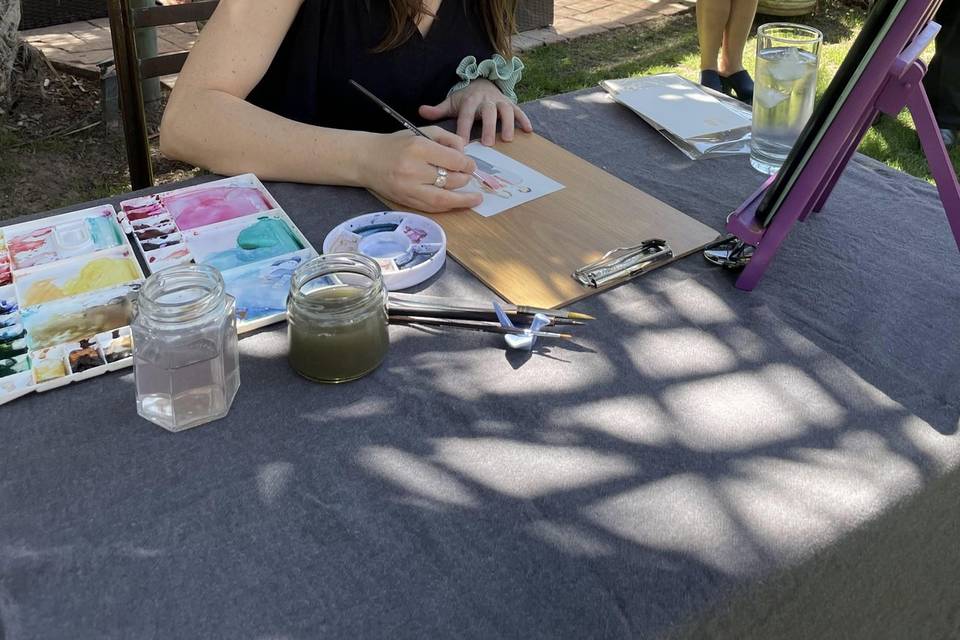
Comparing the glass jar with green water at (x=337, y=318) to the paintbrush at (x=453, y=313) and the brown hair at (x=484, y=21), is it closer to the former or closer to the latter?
the paintbrush at (x=453, y=313)

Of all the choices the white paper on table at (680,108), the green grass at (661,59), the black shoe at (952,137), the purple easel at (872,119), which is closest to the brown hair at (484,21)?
the white paper on table at (680,108)

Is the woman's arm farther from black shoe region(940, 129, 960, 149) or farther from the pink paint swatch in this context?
black shoe region(940, 129, 960, 149)

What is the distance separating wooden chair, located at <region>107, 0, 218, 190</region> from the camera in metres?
1.55

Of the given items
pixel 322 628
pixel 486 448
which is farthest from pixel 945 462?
pixel 322 628

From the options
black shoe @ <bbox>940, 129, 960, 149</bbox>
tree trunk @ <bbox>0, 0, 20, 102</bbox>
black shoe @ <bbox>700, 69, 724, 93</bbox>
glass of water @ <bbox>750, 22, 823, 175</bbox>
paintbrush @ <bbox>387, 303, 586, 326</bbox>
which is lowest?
tree trunk @ <bbox>0, 0, 20, 102</bbox>

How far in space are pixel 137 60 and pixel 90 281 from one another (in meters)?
0.78

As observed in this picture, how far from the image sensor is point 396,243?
1.13 m

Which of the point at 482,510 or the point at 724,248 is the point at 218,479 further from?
the point at 724,248

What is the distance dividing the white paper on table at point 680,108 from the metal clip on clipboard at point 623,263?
0.44 metres

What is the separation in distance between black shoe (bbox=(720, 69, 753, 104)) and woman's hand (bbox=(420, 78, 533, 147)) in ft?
6.62

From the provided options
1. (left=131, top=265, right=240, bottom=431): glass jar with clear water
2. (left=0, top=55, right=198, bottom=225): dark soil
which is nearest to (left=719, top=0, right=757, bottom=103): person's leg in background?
(left=0, top=55, right=198, bottom=225): dark soil

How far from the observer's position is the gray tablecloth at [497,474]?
659mm

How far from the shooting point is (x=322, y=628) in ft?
2.09

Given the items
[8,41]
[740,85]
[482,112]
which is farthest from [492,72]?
[8,41]
